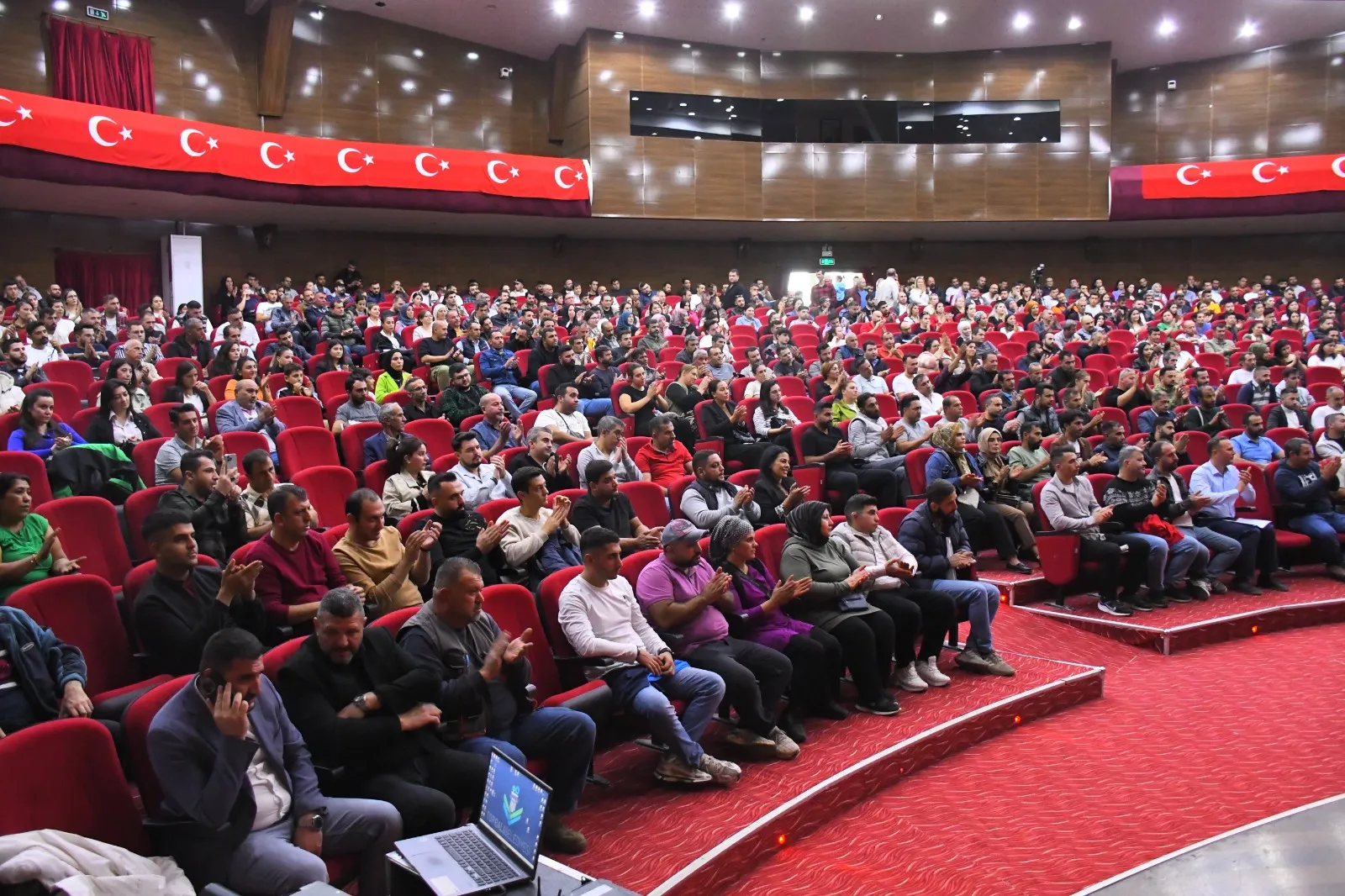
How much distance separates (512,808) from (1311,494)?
17.1 feet

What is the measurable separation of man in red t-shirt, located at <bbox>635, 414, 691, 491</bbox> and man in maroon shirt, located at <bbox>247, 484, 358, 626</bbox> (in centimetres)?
227

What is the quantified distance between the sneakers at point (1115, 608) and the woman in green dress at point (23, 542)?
4.30 metres

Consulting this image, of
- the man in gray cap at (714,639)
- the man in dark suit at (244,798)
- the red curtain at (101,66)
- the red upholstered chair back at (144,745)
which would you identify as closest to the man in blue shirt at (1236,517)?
the man in gray cap at (714,639)

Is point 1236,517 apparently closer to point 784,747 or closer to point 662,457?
point 662,457

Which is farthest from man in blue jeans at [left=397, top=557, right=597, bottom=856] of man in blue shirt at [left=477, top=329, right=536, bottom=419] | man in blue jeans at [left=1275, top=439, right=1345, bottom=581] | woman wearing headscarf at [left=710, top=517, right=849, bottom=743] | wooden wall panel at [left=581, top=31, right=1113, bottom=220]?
wooden wall panel at [left=581, top=31, right=1113, bottom=220]

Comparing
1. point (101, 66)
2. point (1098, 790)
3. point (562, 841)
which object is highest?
point (101, 66)

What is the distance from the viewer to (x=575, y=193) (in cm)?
1217

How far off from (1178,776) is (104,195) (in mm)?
10366

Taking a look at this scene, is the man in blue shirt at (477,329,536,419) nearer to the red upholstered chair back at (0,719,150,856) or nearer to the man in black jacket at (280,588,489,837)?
the man in black jacket at (280,588,489,837)

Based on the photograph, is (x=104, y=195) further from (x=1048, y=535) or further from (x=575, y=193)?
(x=1048, y=535)

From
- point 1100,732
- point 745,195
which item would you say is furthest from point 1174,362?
point 745,195

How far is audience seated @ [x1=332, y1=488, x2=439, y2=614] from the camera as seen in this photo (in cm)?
315

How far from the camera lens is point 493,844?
6.56 ft

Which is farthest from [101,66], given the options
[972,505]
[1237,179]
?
[1237,179]
